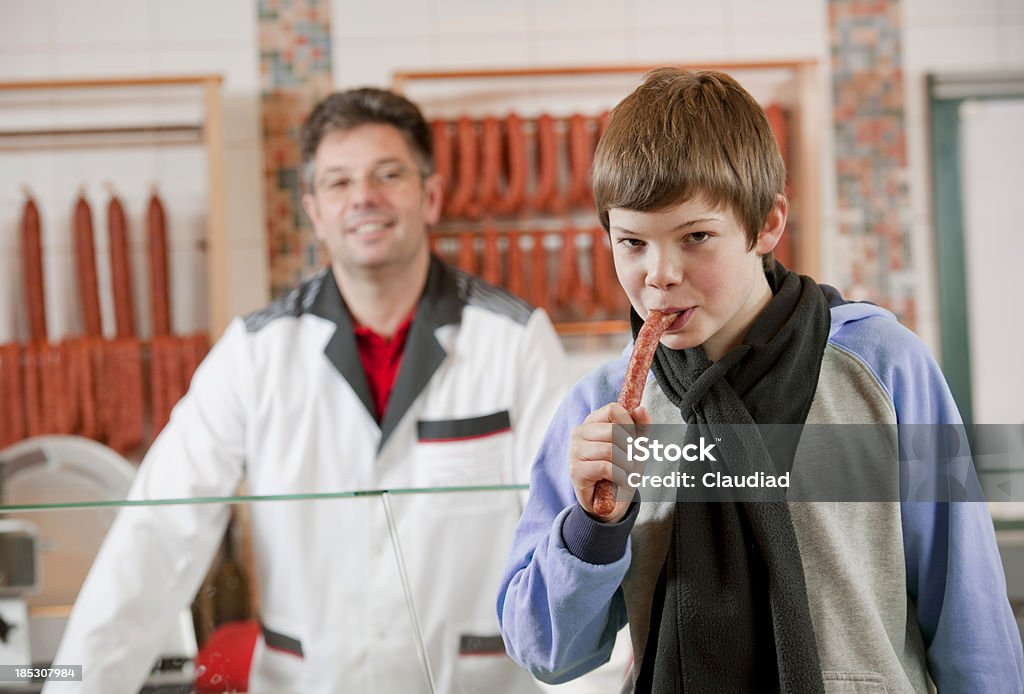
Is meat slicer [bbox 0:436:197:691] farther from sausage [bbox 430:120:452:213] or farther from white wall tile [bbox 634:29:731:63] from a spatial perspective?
white wall tile [bbox 634:29:731:63]

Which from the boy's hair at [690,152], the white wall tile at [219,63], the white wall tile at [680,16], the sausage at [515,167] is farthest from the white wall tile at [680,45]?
the boy's hair at [690,152]

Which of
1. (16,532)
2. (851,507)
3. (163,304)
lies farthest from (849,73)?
(16,532)

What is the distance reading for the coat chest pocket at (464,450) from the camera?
966mm

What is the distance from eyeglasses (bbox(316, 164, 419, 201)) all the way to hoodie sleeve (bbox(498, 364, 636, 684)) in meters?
0.73

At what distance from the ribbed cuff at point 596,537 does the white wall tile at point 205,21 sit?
194 centimetres

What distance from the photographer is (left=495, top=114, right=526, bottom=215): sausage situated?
2.09 meters

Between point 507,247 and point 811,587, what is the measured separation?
64.1 inches

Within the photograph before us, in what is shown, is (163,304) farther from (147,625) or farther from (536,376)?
(147,625)

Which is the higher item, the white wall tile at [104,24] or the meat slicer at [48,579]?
the white wall tile at [104,24]

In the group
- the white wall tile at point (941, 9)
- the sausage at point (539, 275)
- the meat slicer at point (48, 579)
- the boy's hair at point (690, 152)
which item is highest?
the white wall tile at point (941, 9)

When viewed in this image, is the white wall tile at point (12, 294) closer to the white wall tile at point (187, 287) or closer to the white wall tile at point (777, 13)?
the white wall tile at point (187, 287)

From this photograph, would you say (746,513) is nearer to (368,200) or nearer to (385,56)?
(368,200)

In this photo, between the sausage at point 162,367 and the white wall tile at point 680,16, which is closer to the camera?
the sausage at point 162,367

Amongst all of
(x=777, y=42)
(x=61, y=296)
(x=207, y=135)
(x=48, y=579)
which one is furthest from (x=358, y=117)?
(x=777, y=42)
